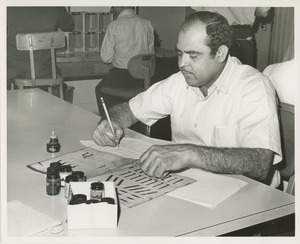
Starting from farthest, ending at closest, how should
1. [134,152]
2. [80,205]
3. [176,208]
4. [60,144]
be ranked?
1. [60,144]
2. [134,152]
3. [176,208]
4. [80,205]

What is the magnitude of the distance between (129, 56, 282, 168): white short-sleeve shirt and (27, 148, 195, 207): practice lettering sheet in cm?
41

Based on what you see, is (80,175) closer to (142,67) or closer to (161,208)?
(161,208)

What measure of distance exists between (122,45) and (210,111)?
230 centimetres

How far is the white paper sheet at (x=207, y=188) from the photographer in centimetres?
129

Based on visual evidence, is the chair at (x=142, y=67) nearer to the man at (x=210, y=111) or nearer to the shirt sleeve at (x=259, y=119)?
the man at (x=210, y=111)

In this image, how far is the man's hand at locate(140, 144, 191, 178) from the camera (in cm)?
138

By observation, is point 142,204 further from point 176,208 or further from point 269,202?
point 269,202

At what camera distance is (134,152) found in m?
1.64

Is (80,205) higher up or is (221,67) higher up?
→ (221,67)

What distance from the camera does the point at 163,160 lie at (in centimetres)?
138

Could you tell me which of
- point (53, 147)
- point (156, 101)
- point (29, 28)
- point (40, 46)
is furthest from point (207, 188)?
point (29, 28)

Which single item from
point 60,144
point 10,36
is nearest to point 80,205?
point 60,144

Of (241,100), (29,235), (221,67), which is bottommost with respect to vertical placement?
(29,235)

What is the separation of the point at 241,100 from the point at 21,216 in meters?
0.93
